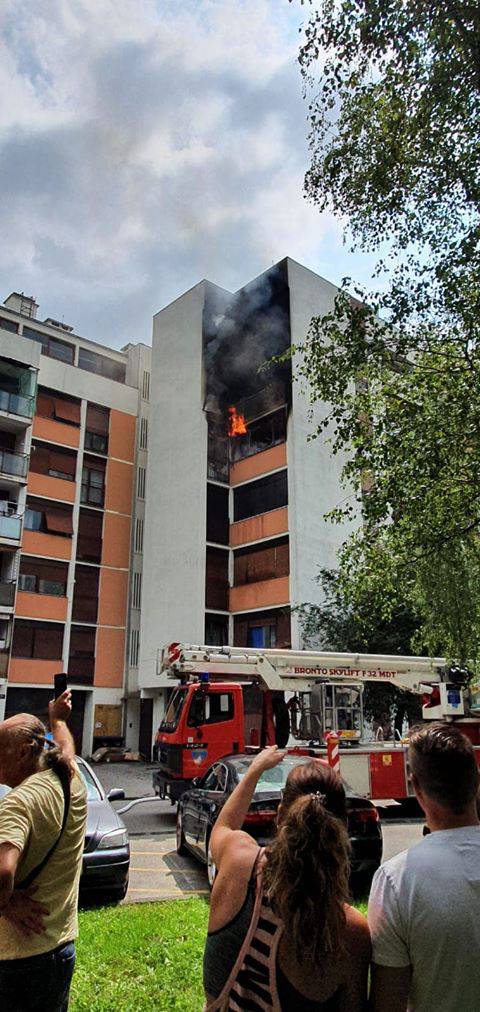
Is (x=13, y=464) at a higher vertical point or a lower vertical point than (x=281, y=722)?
higher

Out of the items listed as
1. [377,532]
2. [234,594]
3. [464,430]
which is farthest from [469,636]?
[234,594]

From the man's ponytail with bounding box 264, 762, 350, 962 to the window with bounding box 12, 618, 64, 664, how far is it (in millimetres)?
27136

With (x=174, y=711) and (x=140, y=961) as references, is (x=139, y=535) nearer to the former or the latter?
(x=174, y=711)

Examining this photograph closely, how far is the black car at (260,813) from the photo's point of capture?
7.20 meters

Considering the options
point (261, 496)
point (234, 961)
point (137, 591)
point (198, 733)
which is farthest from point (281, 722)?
point (137, 591)

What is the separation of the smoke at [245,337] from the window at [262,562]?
6448 millimetres

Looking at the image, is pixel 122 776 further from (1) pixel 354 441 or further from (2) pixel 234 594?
(1) pixel 354 441

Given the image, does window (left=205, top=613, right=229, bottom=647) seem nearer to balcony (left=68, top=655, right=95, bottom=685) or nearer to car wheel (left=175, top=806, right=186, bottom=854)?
balcony (left=68, top=655, right=95, bottom=685)

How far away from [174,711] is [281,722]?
2.28 meters

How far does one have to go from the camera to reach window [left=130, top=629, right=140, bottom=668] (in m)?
30.5

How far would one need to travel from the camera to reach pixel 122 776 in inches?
890

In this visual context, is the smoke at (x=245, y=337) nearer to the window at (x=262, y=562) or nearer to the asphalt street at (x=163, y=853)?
the window at (x=262, y=562)

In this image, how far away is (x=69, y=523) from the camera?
99.9ft

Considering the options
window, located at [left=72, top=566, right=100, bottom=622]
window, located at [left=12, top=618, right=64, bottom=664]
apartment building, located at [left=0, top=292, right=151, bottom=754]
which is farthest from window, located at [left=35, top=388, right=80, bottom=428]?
window, located at [left=12, top=618, right=64, bottom=664]
